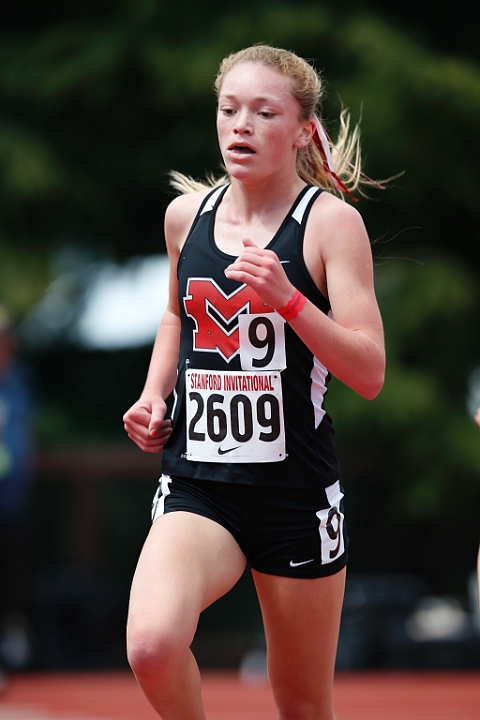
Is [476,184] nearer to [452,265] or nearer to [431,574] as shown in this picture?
[452,265]

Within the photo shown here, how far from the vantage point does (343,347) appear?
→ 2.58 m

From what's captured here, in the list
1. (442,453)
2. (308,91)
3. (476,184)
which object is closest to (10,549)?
(442,453)

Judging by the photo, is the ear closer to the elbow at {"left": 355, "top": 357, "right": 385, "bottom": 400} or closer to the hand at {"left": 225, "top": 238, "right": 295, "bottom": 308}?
the hand at {"left": 225, "top": 238, "right": 295, "bottom": 308}

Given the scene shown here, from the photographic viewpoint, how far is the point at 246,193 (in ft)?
9.47

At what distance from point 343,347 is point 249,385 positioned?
28 cm

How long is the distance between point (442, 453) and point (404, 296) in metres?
1.16

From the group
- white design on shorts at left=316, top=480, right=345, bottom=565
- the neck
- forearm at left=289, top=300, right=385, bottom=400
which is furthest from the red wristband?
white design on shorts at left=316, top=480, right=345, bottom=565

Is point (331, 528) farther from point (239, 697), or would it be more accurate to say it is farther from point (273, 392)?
point (239, 697)

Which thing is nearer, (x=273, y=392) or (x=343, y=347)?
(x=343, y=347)

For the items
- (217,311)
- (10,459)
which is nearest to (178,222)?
(217,311)

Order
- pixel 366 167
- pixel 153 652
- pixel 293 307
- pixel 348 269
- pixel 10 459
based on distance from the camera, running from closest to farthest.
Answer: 1. pixel 153 652
2. pixel 293 307
3. pixel 348 269
4. pixel 10 459
5. pixel 366 167

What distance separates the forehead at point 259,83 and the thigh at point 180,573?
1066 millimetres

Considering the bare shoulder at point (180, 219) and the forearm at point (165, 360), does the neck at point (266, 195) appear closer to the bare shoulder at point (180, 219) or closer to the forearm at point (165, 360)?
the bare shoulder at point (180, 219)

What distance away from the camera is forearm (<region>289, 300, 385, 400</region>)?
253cm
